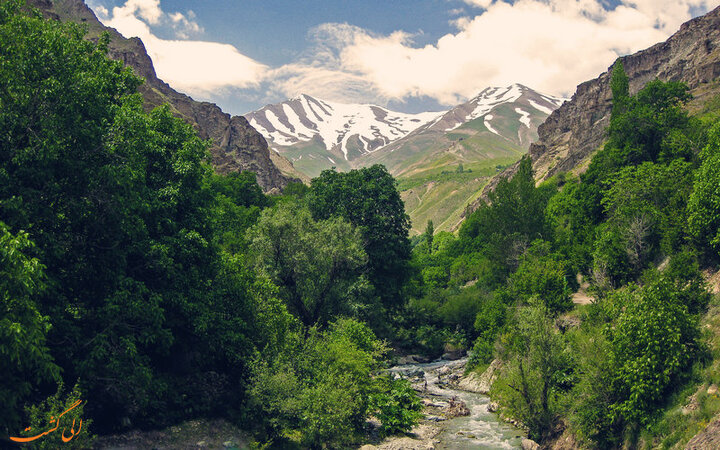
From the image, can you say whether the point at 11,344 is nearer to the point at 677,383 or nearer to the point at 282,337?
the point at 282,337

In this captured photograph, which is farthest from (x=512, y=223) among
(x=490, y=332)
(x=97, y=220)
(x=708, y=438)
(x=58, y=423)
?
(x=58, y=423)

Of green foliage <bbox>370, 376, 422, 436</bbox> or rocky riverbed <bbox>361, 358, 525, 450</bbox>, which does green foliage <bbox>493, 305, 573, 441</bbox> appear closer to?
rocky riverbed <bbox>361, 358, 525, 450</bbox>

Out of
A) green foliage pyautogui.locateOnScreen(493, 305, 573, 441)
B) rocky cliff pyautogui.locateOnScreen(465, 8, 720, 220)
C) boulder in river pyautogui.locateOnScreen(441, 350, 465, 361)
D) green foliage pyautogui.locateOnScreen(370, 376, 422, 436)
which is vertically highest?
rocky cliff pyautogui.locateOnScreen(465, 8, 720, 220)

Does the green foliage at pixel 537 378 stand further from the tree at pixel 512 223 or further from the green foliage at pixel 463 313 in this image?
the green foliage at pixel 463 313

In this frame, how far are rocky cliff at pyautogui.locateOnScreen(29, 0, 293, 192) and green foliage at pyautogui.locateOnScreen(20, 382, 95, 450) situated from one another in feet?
374

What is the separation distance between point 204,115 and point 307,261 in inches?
5057

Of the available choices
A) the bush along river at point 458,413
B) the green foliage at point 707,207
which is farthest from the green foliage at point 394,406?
the green foliage at point 707,207

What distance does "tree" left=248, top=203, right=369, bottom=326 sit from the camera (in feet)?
124

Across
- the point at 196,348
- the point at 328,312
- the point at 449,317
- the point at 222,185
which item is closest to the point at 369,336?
the point at 328,312

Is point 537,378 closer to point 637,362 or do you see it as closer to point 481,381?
point 637,362

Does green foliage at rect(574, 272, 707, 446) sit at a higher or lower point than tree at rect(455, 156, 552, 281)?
lower

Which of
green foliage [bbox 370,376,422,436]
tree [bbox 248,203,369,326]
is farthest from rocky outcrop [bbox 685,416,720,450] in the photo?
tree [bbox 248,203,369,326]

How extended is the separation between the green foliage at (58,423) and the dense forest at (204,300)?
11cm

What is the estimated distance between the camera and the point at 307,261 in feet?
126
